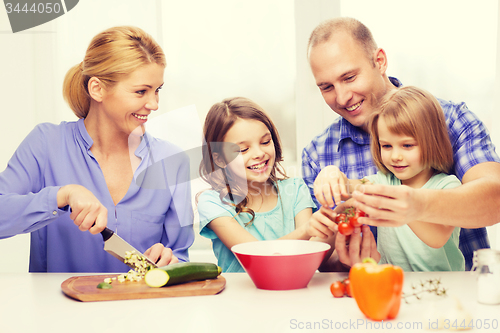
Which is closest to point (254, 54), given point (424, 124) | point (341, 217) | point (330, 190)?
point (424, 124)

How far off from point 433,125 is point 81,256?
1312 millimetres

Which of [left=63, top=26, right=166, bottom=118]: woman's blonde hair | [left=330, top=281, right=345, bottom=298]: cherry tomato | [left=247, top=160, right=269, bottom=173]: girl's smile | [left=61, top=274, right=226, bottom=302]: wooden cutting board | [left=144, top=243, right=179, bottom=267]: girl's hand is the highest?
[left=63, top=26, right=166, bottom=118]: woman's blonde hair

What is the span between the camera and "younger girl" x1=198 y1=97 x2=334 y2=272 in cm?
154

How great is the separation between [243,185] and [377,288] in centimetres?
88

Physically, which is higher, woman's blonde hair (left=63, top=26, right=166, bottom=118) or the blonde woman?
woman's blonde hair (left=63, top=26, right=166, bottom=118)

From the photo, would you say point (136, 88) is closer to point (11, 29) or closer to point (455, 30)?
point (11, 29)

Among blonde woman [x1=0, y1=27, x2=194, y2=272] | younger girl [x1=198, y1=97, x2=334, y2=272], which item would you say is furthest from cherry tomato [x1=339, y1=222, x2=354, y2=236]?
blonde woman [x1=0, y1=27, x2=194, y2=272]

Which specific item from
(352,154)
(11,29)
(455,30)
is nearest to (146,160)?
(352,154)

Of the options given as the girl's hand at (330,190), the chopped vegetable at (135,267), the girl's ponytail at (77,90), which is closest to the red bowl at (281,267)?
the girl's hand at (330,190)

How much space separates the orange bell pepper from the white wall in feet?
4.93

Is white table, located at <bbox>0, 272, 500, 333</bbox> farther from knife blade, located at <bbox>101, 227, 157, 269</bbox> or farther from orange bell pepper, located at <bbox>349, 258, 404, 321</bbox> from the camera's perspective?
knife blade, located at <bbox>101, 227, 157, 269</bbox>

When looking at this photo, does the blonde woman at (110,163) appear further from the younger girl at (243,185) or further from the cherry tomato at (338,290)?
the cherry tomato at (338,290)

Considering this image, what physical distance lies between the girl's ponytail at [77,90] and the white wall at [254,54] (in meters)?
0.75

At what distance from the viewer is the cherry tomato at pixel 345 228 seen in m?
1.08
